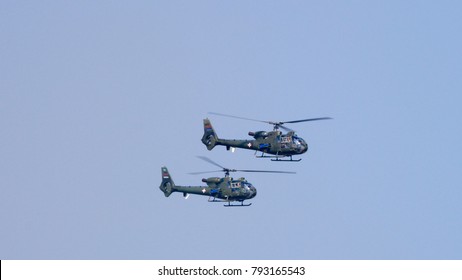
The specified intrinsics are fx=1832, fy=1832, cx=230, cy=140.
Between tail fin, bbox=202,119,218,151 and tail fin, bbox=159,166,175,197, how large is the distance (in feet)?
18.9

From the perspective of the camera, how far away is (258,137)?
14788cm

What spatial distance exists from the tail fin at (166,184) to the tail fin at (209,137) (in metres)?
5.77

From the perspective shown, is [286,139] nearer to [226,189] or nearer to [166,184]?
[226,189]

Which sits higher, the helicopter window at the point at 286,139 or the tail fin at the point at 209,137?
the tail fin at the point at 209,137

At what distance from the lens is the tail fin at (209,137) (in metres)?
151

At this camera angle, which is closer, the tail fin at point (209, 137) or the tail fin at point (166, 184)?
the tail fin at point (209, 137)

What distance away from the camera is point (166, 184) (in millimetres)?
155875

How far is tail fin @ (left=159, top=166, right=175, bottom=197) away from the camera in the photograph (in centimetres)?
15538

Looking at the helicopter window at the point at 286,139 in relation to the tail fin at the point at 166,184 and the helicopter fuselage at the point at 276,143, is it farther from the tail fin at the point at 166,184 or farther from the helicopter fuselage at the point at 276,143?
the tail fin at the point at 166,184

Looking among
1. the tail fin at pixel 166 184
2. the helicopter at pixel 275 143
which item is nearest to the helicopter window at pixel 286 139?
the helicopter at pixel 275 143

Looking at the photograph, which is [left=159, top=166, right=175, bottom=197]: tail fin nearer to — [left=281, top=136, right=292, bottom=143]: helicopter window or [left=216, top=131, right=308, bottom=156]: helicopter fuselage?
[left=216, top=131, right=308, bottom=156]: helicopter fuselage
